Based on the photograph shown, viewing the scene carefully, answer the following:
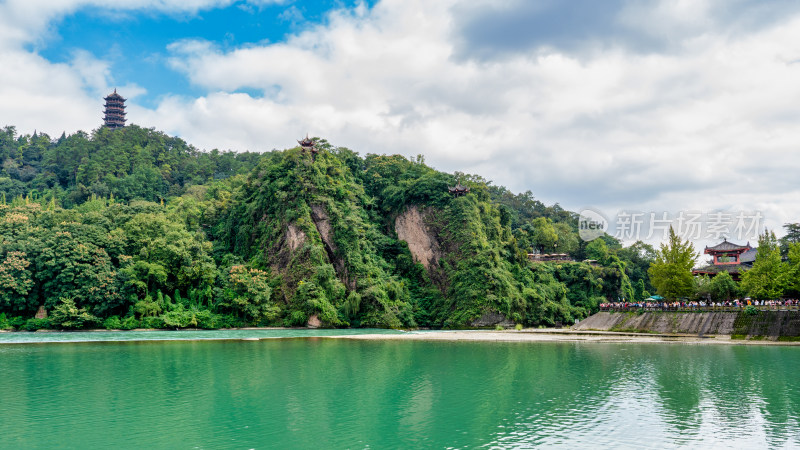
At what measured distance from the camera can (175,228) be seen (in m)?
47.7

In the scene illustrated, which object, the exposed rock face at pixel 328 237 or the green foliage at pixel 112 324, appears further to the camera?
the exposed rock face at pixel 328 237

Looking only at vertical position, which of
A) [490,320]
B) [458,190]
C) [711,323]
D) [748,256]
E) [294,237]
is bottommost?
[490,320]

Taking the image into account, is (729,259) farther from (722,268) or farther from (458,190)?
(458,190)

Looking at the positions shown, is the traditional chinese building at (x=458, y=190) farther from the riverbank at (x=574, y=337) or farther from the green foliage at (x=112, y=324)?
the green foliage at (x=112, y=324)

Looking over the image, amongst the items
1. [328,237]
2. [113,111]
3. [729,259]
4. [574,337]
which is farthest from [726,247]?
[113,111]

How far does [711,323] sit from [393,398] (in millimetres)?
28284

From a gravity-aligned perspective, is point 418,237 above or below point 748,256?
above

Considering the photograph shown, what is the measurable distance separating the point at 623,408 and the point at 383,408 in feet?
23.9

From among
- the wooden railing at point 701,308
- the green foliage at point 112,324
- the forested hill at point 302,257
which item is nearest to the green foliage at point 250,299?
the forested hill at point 302,257

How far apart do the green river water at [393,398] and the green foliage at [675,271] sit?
12.4 metres

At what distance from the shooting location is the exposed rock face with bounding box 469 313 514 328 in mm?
48938

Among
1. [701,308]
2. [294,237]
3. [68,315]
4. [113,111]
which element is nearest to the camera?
[701,308]

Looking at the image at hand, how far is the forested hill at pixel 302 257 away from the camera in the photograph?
4212 centimetres

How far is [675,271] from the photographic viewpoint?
140ft
